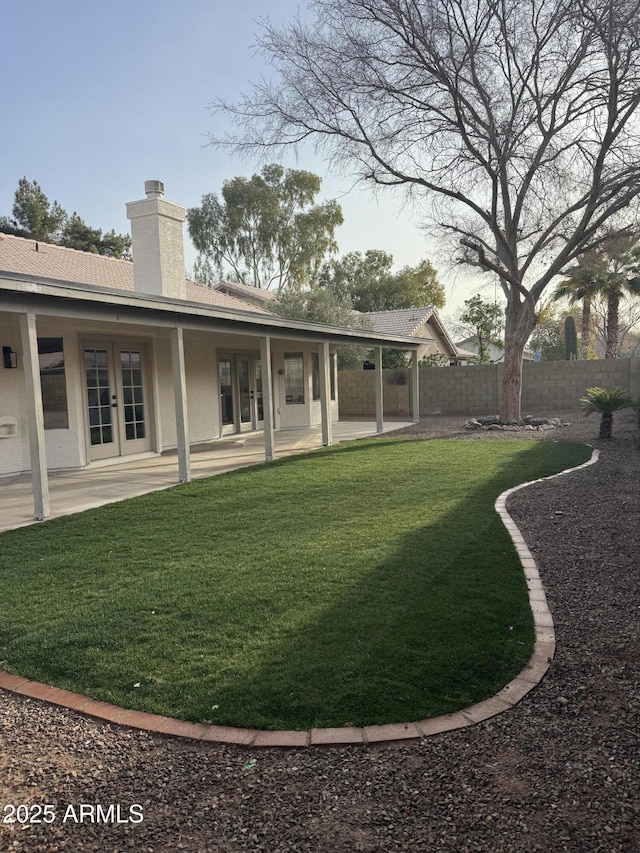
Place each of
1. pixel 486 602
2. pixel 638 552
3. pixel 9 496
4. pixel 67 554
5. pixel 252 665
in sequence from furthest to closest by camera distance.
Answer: pixel 9 496 < pixel 67 554 < pixel 638 552 < pixel 486 602 < pixel 252 665

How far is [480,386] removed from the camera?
66.5 feet

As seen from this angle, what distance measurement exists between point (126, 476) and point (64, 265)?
16.7 feet

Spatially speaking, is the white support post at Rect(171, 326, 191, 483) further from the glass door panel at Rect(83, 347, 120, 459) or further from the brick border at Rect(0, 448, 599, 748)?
the brick border at Rect(0, 448, 599, 748)

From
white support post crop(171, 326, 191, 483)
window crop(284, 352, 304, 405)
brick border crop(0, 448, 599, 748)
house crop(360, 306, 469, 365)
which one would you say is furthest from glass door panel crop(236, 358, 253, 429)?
house crop(360, 306, 469, 365)

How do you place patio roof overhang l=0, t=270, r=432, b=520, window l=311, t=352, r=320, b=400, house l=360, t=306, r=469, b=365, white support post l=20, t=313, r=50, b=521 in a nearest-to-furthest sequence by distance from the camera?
patio roof overhang l=0, t=270, r=432, b=520 < white support post l=20, t=313, r=50, b=521 < window l=311, t=352, r=320, b=400 < house l=360, t=306, r=469, b=365

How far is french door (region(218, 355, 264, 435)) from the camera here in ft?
47.3

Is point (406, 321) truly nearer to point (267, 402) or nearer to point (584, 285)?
point (584, 285)

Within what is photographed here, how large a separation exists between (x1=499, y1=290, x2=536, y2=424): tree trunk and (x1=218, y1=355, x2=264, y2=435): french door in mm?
6262

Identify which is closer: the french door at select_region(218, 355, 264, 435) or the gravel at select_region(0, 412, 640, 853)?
the gravel at select_region(0, 412, 640, 853)

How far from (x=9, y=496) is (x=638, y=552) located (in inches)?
284


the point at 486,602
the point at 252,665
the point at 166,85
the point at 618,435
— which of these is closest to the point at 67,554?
the point at 252,665

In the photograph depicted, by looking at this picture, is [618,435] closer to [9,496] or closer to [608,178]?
[608,178]

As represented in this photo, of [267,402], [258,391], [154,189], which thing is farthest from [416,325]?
[267,402]

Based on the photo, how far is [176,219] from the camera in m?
13.1
